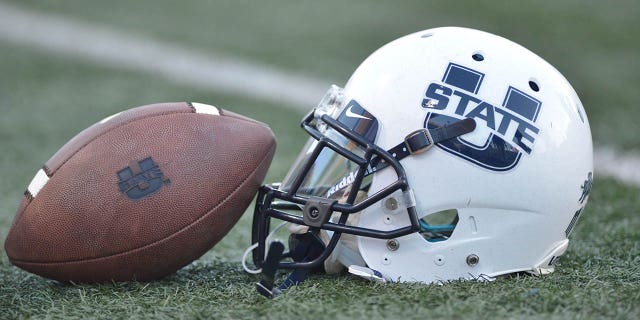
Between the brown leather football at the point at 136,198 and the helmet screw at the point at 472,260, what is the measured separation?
742 mm

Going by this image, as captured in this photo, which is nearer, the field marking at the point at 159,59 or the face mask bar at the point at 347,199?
the face mask bar at the point at 347,199

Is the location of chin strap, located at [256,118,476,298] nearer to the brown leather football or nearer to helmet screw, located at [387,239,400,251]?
helmet screw, located at [387,239,400,251]

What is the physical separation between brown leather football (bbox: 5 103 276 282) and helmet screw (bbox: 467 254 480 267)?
2.43ft

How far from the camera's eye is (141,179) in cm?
273

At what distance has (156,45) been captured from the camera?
930 centimetres

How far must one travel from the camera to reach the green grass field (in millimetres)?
2527

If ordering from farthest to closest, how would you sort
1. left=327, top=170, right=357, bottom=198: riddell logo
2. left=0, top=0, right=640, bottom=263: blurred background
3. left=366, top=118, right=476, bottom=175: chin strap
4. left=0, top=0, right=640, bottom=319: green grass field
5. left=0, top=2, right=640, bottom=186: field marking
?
1. left=0, top=2, right=640, bottom=186: field marking
2. left=0, top=0, right=640, bottom=263: blurred background
3. left=327, top=170, right=357, bottom=198: riddell logo
4. left=366, top=118, right=476, bottom=175: chin strap
5. left=0, top=0, right=640, bottom=319: green grass field

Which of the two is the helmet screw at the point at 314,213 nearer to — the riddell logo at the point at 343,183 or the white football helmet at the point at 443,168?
the white football helmet at the point at 443,168

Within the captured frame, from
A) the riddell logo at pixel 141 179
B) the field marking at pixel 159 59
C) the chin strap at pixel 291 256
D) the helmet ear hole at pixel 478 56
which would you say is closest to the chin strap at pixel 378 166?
the chin strap at pixel 291 256

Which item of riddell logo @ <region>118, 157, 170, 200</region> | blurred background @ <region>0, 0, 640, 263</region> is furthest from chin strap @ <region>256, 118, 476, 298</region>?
blurred background @ <region>0, 0, 640, 263</region>

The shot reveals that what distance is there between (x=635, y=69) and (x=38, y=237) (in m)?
6.42

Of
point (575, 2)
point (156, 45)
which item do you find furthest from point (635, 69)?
point (156, 45)

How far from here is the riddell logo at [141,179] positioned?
2.72m

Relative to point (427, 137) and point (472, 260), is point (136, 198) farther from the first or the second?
point (472, 260)
